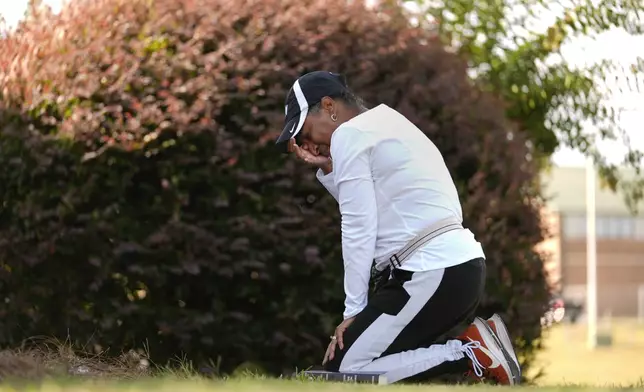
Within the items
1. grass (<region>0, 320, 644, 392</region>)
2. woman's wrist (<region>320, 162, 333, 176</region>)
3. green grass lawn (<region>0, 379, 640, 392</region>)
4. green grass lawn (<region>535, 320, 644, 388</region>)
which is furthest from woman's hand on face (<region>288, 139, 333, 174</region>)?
green grass lawn (<region>535, 320, 644, 388</region>)

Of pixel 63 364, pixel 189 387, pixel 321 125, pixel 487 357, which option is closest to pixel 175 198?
pixel 63 364

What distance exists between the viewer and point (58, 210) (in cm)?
768

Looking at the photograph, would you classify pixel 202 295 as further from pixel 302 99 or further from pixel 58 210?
pixel 302 99

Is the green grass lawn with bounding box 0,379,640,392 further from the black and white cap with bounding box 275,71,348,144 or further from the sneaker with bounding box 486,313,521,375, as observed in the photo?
the black and white cap with bounding box 275,71,348,144

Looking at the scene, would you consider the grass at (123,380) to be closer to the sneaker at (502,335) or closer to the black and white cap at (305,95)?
the sneaker at (502,335)

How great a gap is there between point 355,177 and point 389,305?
68cm

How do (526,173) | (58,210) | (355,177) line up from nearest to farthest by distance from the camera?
(355,177) < (58,210) < (526,173)

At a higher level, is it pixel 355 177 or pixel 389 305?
pixel 355 177

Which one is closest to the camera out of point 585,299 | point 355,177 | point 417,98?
point 355,177

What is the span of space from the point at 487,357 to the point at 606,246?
69307 mm

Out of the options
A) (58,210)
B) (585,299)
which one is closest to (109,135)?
(58,210)

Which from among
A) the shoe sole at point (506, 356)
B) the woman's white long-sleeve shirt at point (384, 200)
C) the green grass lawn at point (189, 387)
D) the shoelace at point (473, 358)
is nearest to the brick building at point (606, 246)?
the shoe sole at point (506, 356)

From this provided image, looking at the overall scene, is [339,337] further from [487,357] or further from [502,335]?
[502,335]

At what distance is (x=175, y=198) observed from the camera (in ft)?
25.2
